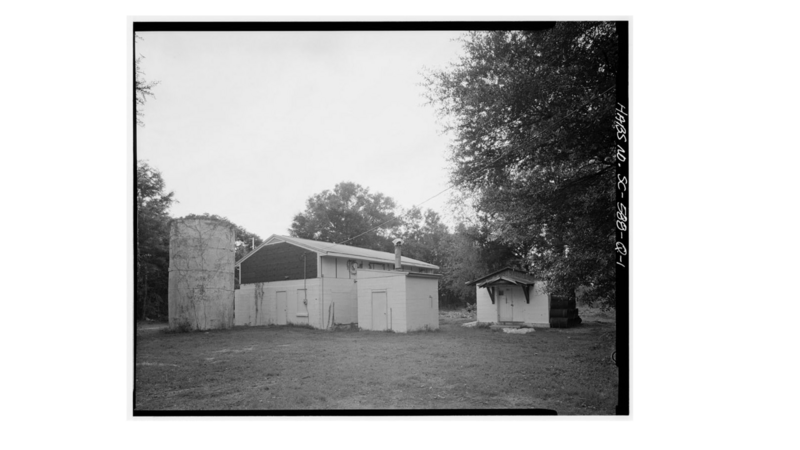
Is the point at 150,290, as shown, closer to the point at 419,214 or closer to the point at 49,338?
the point at 49,338

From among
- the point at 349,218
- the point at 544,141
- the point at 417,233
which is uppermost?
the point at 544,141

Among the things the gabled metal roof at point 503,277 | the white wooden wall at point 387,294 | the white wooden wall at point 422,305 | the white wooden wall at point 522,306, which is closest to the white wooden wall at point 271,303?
the white wooden wall at point 387,294

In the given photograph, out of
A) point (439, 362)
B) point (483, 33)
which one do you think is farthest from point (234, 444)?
point (483, 33)

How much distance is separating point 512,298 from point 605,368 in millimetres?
2832

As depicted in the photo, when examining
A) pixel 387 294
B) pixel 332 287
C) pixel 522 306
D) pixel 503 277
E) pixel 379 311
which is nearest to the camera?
pixel 503 277

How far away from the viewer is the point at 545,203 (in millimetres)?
4453

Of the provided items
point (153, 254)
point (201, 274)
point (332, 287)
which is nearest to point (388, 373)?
point (332, 287)

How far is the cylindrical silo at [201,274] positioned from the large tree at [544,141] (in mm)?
6176

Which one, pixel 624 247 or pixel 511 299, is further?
pixel 511 299

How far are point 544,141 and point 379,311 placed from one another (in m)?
4.86

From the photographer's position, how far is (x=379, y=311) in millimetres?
7770

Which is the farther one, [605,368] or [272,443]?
[605,368]

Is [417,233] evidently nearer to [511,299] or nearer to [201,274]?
[511,299]

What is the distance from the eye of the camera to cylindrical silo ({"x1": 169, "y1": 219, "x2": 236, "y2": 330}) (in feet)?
26.3
